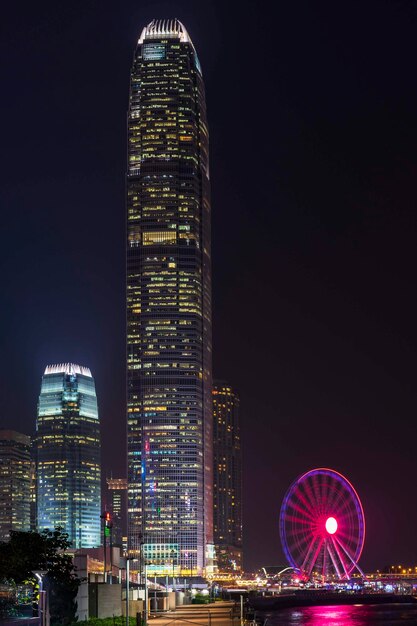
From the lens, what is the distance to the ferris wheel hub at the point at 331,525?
628ft

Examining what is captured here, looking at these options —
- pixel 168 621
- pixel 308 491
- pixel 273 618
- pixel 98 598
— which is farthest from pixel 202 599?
pixel 98 598

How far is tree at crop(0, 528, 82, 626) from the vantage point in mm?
70375

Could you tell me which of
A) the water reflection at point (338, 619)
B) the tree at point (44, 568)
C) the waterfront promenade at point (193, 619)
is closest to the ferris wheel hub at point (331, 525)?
the water reflection at point (338, 619)

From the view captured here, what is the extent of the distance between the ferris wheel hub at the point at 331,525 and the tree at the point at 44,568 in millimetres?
115365

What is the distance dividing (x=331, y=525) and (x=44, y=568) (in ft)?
404

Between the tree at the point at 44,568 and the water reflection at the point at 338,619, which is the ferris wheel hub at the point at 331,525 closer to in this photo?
the water reflection at the point at 338,619

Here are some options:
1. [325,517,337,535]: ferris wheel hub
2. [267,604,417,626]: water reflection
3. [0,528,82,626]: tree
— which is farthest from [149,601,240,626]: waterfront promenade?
[325,517,337,535]: ferris wheel hub

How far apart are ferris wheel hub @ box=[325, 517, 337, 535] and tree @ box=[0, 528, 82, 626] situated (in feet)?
378

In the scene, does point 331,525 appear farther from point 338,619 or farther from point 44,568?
point 44,568

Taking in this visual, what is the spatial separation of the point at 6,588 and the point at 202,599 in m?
133

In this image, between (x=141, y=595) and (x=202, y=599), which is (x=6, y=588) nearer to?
(x=141, y=595)

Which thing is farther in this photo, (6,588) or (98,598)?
(98,598)

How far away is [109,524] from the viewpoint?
12319 cm

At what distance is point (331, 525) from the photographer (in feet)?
628
